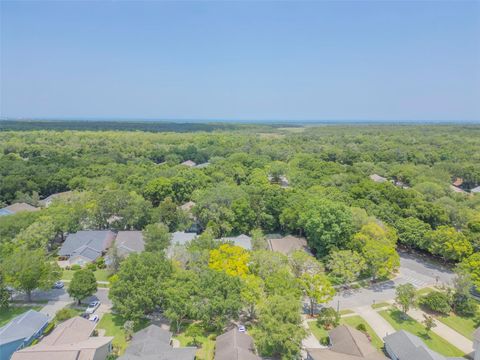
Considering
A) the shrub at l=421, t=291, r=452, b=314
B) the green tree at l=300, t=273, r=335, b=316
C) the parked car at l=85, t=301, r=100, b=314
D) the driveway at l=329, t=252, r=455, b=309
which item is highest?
the green tree at l=300, t=273, r=335, b=316

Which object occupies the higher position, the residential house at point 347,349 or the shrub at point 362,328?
the residential house at point 347,349

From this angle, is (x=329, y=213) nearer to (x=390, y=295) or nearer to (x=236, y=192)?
(x=390, y=295)

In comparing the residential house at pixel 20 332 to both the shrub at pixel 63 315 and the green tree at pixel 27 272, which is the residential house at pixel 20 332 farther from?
the green tree at pixel 27 272

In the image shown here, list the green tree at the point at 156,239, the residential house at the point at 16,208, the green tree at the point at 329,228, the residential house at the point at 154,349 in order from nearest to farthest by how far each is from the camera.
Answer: the residential house at the point at 154,349 → the green tree at the point at 156,239 → the green tree at the point at 329,228 → the residential house at the point at 16,208

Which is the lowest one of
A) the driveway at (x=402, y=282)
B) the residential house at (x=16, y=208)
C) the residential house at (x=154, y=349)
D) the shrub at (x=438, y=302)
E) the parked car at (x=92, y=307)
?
the driveway at (x=402, y=282)

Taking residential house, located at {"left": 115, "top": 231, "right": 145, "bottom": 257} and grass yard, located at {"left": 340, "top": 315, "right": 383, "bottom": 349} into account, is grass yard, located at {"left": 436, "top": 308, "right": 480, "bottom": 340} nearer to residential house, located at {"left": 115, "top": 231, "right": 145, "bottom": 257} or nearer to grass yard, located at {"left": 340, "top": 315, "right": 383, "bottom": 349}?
grass yard, located at {"left": 340, "top": 315, "right": 383, "bottom": 349}

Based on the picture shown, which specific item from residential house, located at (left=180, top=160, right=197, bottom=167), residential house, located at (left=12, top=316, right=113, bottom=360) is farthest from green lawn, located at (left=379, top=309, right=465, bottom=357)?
residential house, located at (left=180, top=160, right=197, bottom=167)

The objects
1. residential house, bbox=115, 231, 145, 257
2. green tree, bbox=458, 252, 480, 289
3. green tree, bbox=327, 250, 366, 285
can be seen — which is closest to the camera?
green tree, bbox=458, 252, 480, 289

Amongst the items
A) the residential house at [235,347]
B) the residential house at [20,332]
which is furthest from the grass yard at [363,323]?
the residential house at [20,332]
